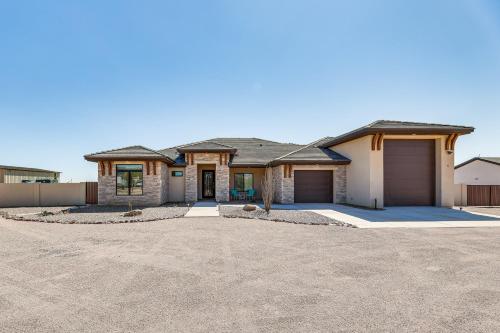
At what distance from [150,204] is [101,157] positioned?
4.43 m

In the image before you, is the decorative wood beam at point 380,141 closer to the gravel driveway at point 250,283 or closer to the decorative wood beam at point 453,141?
the decorative wood beam at point 453,141

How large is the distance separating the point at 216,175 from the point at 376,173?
11.4 meters

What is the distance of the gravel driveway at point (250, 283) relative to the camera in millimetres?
3438

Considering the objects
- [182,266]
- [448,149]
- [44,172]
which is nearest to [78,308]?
[182,266]

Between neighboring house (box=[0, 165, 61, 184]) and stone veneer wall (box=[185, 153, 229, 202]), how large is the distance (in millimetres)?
19626

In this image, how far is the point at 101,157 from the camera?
17297 mm

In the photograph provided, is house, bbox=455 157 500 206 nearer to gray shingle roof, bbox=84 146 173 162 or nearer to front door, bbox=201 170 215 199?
front door, bbox=201 170 215 199

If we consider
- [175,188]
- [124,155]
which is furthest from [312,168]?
[124,155]

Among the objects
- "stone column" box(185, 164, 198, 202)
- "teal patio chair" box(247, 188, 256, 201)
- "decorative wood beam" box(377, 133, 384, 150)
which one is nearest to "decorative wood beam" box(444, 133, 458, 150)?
"decorative wood beam" box(377, 133, 384, 150)

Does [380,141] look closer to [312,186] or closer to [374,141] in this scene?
[374,141]

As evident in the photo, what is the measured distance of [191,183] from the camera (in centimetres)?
2055

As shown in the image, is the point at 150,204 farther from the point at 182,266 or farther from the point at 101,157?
the point at 182,266

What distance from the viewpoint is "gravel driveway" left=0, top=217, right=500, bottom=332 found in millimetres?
3438

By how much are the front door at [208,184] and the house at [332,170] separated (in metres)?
1.39
